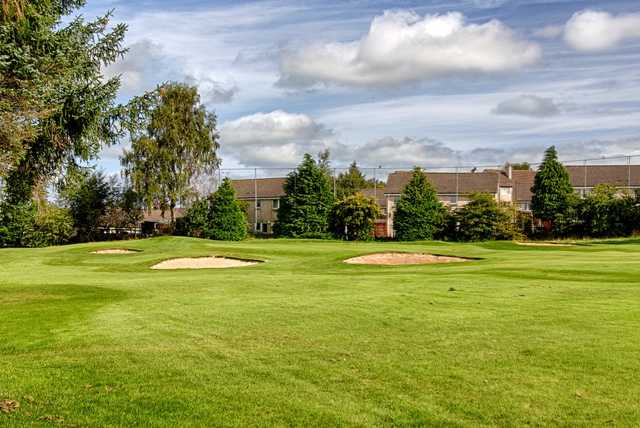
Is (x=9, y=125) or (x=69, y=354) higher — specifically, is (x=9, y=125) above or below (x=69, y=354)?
above

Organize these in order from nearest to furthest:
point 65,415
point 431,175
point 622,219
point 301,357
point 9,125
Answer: point 65,415 < point 301,357 < point 9,125 < point 622,219 < point 431,175

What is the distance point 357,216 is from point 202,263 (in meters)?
30.0

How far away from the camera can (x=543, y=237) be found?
205 feet

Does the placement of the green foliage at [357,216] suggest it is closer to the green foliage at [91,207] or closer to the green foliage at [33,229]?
the green foliage at [91,207]

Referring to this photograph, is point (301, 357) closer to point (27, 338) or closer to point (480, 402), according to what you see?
point (480, 402)

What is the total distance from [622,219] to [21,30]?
57115mm

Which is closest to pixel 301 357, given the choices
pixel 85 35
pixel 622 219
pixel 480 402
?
pixel 480 402

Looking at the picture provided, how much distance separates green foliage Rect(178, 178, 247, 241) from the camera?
63.2 m

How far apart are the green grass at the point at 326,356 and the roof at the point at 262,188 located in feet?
230

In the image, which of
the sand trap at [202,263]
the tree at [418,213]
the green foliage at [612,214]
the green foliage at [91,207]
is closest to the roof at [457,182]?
the tree at [418,213]

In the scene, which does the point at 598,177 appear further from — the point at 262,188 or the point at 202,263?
the point at 202,263

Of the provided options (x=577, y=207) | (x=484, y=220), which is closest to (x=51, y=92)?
(x=484, y=220)

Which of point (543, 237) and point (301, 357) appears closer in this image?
point (301, 357)

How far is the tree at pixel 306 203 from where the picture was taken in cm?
6494
